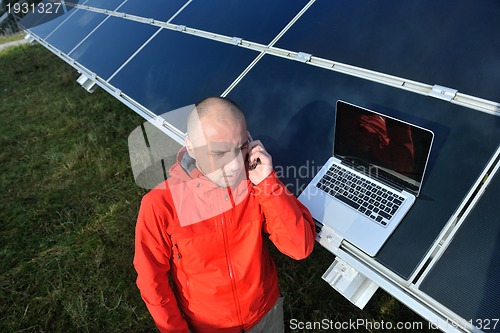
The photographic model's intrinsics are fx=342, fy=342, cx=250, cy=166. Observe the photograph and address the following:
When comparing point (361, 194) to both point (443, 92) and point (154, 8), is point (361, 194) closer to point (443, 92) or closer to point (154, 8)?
point (443, 92)

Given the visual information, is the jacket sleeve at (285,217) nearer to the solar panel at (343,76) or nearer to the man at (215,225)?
the man at (215,225)

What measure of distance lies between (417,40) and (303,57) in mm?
840

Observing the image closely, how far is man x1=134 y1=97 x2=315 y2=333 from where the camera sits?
1.76 meters

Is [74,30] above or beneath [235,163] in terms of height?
beneath

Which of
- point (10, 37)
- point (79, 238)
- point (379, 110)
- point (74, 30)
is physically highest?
point (379, 110)

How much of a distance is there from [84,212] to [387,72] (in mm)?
4057

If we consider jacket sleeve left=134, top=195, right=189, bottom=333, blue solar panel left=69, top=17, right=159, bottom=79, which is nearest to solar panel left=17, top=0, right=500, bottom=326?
blue solar panel left=69, top=17, right=159, bottom=79

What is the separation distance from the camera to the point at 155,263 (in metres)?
1.92

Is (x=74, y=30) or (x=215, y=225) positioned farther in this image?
(x=74, y=30)

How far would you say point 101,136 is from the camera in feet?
19.8

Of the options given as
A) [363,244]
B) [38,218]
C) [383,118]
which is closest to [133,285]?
[38,218]

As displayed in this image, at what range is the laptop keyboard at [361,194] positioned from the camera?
189 centimetres

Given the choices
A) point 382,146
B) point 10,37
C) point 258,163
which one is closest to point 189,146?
point 258,163

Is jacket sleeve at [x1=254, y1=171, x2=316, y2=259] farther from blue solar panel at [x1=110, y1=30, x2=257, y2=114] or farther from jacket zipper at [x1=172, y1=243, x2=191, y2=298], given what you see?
blue solar panel at [x1=110, y1=30, x2=257, y2=114]
